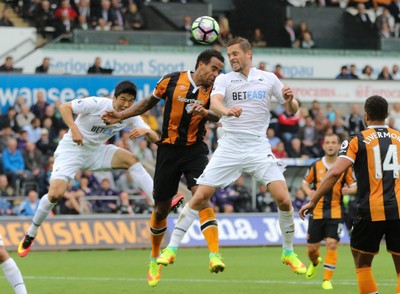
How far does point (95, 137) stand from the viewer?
1527 cm

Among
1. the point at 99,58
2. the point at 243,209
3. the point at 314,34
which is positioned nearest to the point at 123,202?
the point at 243,209

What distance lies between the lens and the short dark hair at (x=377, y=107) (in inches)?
409

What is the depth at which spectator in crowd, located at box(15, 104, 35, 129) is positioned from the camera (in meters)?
25.2

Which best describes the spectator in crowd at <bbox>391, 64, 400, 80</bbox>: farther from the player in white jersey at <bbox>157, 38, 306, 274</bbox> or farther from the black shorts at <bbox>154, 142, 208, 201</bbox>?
the player in white jersey at <bbox>157, 38, 306, 274</bbox>

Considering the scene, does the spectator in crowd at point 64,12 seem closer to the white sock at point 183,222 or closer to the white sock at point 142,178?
the white sock at point 142,178

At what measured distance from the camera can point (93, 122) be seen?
1518 cm

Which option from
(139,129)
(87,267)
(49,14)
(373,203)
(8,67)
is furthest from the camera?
(49,14)

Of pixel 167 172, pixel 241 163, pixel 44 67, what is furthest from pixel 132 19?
pixel 241 163

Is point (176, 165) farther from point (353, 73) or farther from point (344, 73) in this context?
point (353, 73)

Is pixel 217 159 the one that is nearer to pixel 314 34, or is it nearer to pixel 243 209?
pixel 243 209

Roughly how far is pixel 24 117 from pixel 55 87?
1.51 metres

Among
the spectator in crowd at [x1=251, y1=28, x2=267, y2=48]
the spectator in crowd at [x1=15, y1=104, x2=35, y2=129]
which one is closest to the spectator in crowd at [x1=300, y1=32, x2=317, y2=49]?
the spectator in crowd at [x1=251, y1=28, x2=267, y2=48]

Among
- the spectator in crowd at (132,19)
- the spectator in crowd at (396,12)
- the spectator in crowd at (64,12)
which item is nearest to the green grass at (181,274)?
the spectator in crowd at (64,12)

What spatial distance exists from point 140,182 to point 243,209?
10.7m
